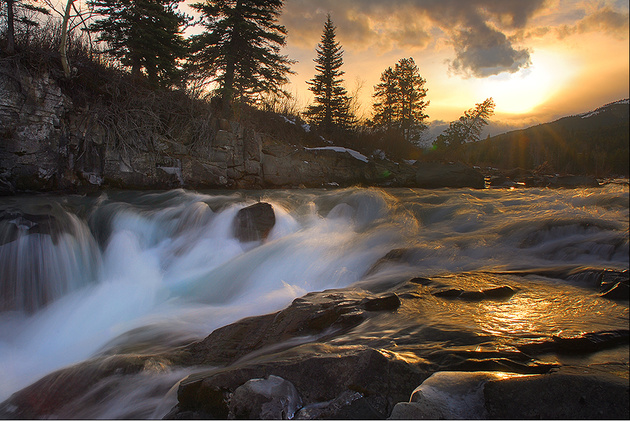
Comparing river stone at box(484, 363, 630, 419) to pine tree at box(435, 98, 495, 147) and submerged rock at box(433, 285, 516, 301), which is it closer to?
submerged rock at box(433, 285, 516, 301)

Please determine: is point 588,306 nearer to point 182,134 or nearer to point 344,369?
point 344,369

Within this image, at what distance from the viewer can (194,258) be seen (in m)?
6.30

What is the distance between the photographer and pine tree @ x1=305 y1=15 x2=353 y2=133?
76.5ft

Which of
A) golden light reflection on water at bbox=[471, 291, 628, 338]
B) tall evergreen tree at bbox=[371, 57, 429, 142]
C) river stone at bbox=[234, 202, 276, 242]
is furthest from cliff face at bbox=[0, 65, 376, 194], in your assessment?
tall evergreen tree at bbox=[371, 57, 429, 142]

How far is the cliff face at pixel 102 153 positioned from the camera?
7859 mm

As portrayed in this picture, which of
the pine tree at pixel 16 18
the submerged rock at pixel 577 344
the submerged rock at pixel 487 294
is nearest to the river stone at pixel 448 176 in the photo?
the submerged rock at pixel 487 294

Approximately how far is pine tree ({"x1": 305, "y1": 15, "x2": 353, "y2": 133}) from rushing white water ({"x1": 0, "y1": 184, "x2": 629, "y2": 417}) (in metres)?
16.5

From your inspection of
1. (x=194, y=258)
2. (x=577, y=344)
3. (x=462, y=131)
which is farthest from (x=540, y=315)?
(x=462, y=131)

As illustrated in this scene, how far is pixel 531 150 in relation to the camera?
376cm

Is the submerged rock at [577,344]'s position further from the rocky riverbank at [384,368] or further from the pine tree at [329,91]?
the pine tree at [329,91]

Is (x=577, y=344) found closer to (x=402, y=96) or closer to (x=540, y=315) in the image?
(x=540, y=315)

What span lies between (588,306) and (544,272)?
1092 mm

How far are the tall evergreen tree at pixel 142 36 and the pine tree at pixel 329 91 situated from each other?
11562 millimetres

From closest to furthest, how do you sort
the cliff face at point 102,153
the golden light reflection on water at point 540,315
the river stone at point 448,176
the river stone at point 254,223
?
the golden light reflection on water at point 540,315 < the river stone at point 254,223 < the cliff face at point 102,153 < the river stone at point 448,176
